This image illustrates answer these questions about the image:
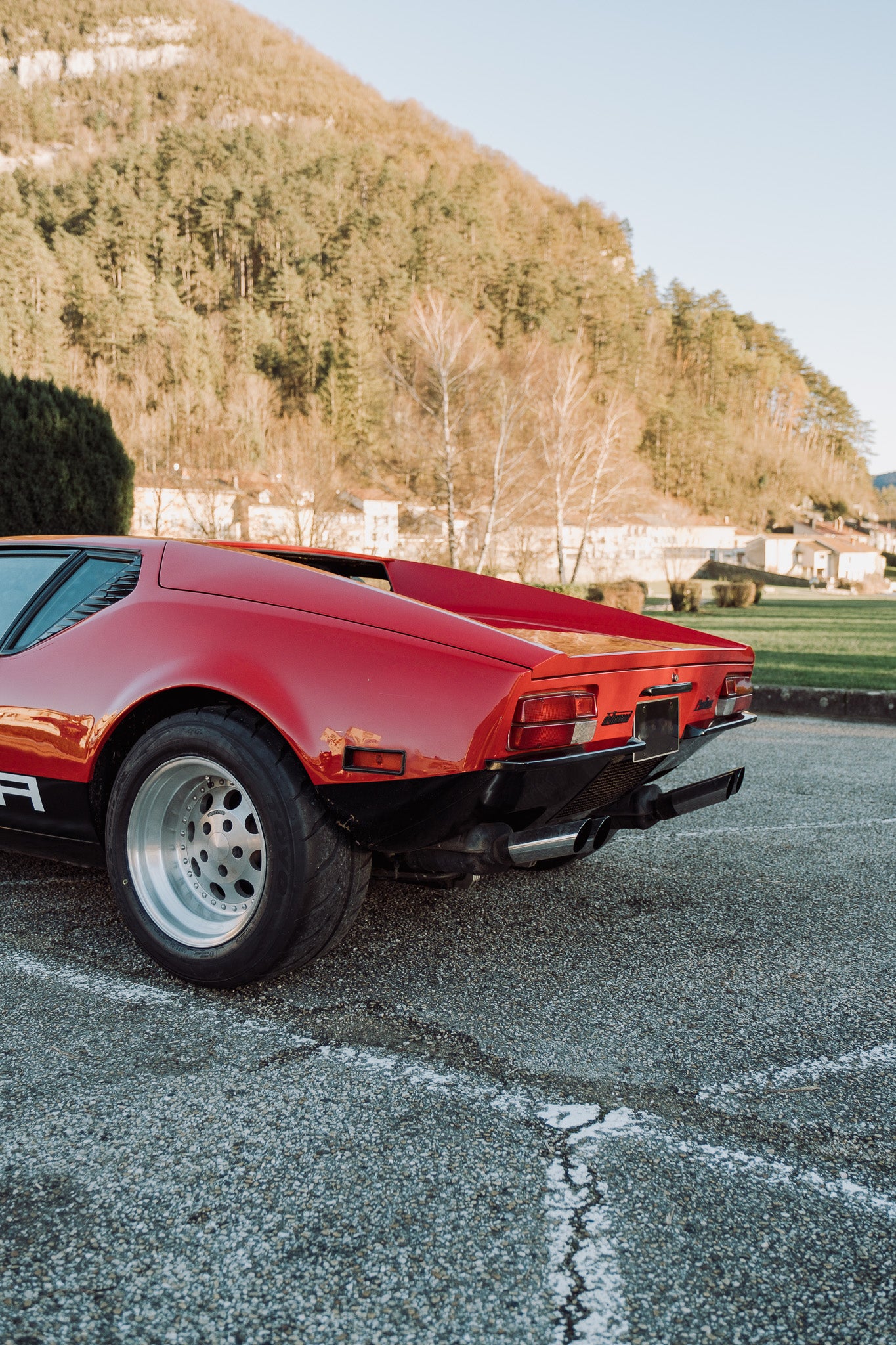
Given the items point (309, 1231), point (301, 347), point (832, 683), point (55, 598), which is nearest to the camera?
point (309, 1231)

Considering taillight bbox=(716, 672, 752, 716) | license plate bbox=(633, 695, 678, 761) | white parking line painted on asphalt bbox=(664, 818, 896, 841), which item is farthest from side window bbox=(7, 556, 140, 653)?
white parking line painted on asphalt bbox=(664, 818, 896, 841)

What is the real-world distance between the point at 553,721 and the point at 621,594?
2680 centimetres

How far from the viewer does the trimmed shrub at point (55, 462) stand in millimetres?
14570

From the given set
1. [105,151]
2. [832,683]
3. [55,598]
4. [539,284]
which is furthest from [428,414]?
[105,151]

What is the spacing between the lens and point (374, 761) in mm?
2539

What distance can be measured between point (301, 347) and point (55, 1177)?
99624 mm

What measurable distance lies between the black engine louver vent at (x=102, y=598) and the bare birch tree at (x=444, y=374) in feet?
128

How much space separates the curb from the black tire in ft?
24.1

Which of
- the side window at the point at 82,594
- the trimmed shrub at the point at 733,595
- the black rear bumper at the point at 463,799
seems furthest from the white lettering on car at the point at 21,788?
the trimmed shrub at the point at 733,595

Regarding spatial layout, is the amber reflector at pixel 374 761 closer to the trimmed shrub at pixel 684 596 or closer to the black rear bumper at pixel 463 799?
the black rear bumper at pixel 463 799

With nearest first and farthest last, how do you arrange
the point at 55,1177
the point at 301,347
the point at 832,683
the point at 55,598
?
1. the point at 55,1177
2. the point at 55,598
3. the point at 832,683
4. the point at 301,347

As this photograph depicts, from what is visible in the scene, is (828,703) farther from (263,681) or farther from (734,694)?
(263,681)

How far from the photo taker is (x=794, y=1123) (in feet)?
6.99

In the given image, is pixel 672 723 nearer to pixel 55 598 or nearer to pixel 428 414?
pixel 55 598
